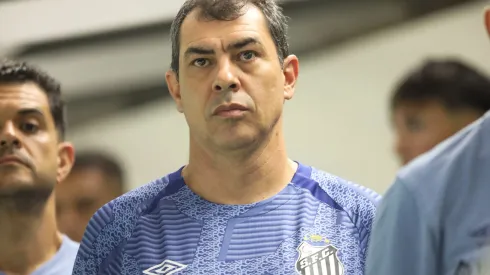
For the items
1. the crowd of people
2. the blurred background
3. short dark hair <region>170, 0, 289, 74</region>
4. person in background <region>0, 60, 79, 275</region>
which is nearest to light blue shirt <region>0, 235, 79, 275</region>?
person in background <region>0, 60, 79, 275</region>

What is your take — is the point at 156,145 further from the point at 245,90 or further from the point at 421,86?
the point at 245,90

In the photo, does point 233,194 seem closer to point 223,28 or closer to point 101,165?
point 223,28

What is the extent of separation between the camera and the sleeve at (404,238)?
1353 millimetres

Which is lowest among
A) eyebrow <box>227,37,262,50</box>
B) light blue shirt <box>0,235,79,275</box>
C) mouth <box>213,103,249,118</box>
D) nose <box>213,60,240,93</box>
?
light blue shirt <box>0,235,79,275</box>

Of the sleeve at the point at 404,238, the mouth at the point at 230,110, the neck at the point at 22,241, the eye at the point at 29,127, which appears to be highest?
the eye at the point at 29,127

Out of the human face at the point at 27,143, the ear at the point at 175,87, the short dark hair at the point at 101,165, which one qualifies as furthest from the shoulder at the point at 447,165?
the short dark hair at the point at 101,165

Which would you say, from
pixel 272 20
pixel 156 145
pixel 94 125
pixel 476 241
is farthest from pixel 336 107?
pixel 476 241

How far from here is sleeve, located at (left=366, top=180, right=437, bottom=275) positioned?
1.35 m

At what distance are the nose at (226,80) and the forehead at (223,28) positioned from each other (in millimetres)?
71

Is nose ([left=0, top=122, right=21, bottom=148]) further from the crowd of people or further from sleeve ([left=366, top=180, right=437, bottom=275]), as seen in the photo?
sleeve ([left=366, top=180, right=437, bottom=275])

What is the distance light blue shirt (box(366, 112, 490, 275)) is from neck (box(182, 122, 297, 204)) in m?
0.72

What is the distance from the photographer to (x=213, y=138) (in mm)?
2010

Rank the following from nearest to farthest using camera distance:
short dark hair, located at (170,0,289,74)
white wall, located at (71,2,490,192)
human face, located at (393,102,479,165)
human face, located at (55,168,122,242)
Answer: short dark hair, located at (170,0,289,74), human face, located at (393,102,479,165), human face, located at (55,168,122,242), white wall, located at (71,2,490,192)

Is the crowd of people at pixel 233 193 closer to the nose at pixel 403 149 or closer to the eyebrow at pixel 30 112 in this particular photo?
the eyebrow at pixel 30 112
